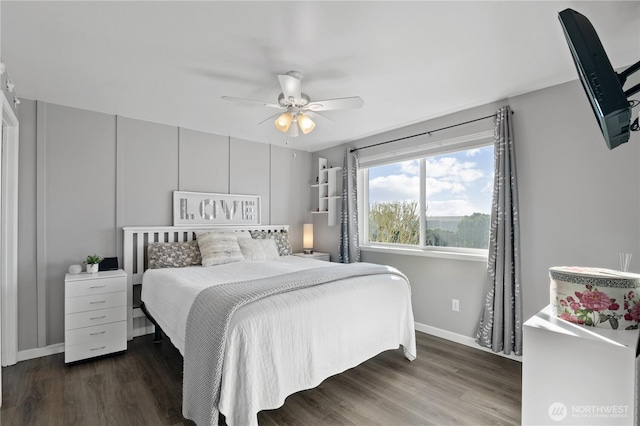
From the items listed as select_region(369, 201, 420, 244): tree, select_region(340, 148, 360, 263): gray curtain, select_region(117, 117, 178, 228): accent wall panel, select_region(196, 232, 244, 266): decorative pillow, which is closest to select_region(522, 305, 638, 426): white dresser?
select_region(369, 201, 420, 244): tree

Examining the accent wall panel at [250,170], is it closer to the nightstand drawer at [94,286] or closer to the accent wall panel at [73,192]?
the accent wall panel at [73,192]

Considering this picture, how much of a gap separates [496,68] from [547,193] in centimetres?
119

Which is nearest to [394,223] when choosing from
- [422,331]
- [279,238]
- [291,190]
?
[422,331]

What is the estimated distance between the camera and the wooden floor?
2.04 meters

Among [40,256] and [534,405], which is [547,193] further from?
[40,256]

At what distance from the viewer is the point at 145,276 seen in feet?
10.5

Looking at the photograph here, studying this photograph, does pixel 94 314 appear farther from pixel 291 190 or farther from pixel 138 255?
pixel 291 190

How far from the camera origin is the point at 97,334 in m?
2.90

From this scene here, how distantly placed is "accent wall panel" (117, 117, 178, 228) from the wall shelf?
2102 mm

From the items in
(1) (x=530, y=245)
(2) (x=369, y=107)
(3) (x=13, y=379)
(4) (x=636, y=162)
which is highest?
(2) (x=369, y=107)

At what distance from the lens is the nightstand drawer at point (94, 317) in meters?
2.79

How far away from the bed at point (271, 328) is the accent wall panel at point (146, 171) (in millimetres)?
986

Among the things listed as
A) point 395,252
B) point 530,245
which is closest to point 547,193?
point 530,245

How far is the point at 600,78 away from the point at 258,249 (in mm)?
3459
